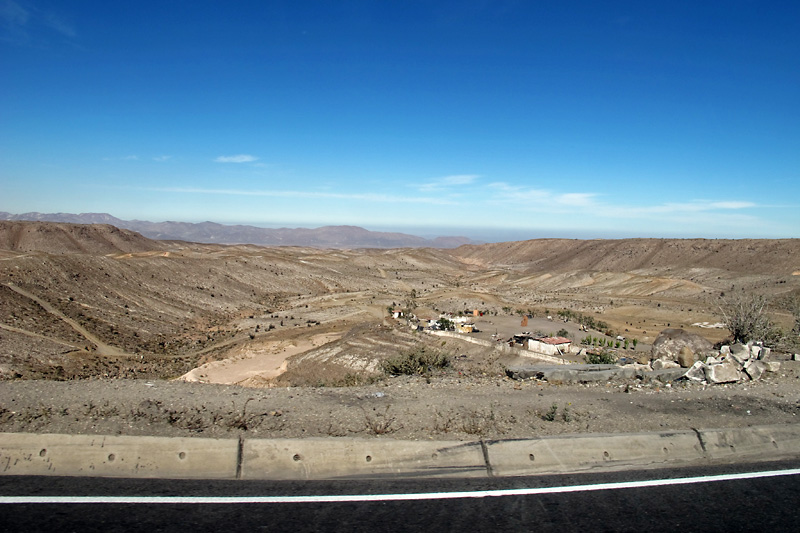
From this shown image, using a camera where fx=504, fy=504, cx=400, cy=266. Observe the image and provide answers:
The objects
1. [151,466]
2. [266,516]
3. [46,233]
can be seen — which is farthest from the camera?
[46,233]

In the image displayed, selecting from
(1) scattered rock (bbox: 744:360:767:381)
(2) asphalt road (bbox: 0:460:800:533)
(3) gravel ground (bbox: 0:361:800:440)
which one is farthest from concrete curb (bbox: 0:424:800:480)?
(1) scattered rock (bbox: 744:360:767:381)

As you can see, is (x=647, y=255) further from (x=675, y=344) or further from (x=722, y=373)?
(x=722, y=373)

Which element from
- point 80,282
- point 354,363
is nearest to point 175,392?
point 354,363

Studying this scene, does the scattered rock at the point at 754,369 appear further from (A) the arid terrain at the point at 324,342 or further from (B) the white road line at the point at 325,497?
(B) the white road line at the point at 325,497

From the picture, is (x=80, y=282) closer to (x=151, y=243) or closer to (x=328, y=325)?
(x=328, y=325)

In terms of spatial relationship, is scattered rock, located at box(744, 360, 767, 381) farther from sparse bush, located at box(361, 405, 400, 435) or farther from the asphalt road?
sparse bush, located at box(361, 405, 400, 435)

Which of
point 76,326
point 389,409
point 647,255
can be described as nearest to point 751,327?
point 389,409
